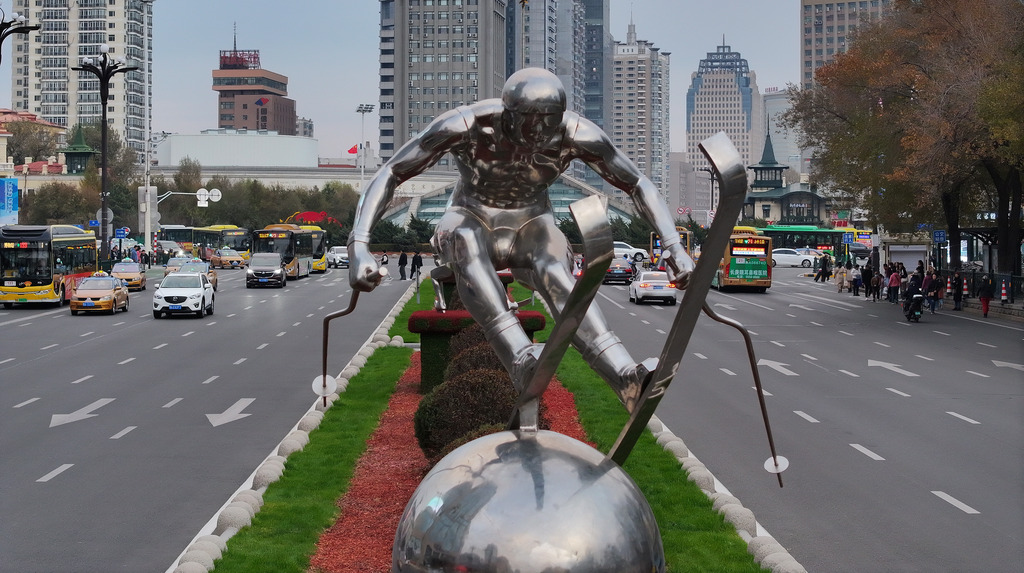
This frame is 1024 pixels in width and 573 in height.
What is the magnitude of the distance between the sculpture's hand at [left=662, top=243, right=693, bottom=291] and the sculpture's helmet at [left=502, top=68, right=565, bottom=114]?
3.20 feet

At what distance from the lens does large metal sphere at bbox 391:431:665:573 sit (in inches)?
172

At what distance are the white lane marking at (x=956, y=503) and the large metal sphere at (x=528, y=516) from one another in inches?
276

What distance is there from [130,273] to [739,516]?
45840 mm

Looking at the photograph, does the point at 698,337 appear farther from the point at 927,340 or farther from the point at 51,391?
the point at 51,391

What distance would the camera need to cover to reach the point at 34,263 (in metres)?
38.9

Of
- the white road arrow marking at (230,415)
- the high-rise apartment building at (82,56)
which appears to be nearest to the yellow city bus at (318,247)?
the white road arrow marking at (230,415)

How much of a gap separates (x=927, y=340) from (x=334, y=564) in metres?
23.5

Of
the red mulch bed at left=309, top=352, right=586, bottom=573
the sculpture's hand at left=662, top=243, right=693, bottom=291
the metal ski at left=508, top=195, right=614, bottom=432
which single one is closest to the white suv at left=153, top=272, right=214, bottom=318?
the red mulch bed at left=309, top=352, right=586, bottom=573

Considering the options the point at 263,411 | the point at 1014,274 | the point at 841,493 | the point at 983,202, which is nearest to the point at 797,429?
the point at 841,493

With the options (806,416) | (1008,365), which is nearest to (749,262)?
(1008,365)

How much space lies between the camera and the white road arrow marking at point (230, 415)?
627 inches

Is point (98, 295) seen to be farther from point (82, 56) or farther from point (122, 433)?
point (82, 56)

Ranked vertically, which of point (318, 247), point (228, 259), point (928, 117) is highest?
point (928, 117)

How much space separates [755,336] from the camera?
30.3 meters
